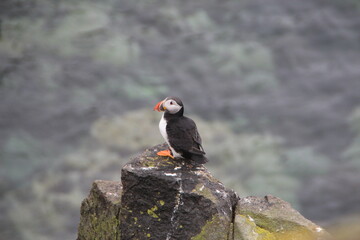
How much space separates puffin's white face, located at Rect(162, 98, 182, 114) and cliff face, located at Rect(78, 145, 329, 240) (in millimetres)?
713

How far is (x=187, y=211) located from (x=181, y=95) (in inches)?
378

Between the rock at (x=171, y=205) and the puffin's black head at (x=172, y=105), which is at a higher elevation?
the puffin's black head at (x=172, y=105)

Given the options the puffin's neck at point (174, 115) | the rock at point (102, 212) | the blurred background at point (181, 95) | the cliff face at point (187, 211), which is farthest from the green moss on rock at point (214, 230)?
the blurred background at point (181, 95)

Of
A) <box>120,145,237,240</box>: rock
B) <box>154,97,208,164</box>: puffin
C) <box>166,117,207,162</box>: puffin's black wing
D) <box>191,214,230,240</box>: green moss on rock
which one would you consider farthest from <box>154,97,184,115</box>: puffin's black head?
<box>191,214,230,240</box>: green moss on rock

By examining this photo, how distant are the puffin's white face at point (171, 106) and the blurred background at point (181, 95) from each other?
5732mm

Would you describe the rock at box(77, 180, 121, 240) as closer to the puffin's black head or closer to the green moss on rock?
the green moss on rock

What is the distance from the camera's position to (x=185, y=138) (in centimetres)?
748

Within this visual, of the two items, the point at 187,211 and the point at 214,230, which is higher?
the point at 187,211

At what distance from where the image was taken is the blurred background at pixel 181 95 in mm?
13664

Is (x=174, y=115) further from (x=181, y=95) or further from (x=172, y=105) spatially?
(x=181, y=95)

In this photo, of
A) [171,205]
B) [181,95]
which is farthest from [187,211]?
[181,95]

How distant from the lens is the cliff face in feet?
23.0

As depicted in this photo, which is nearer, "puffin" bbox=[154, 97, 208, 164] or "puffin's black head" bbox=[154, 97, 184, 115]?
"puffin" bbox=[154, 97, 208, 164]

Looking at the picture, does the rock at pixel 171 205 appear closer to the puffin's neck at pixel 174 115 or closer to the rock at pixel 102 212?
the rock at pixel 102 212
